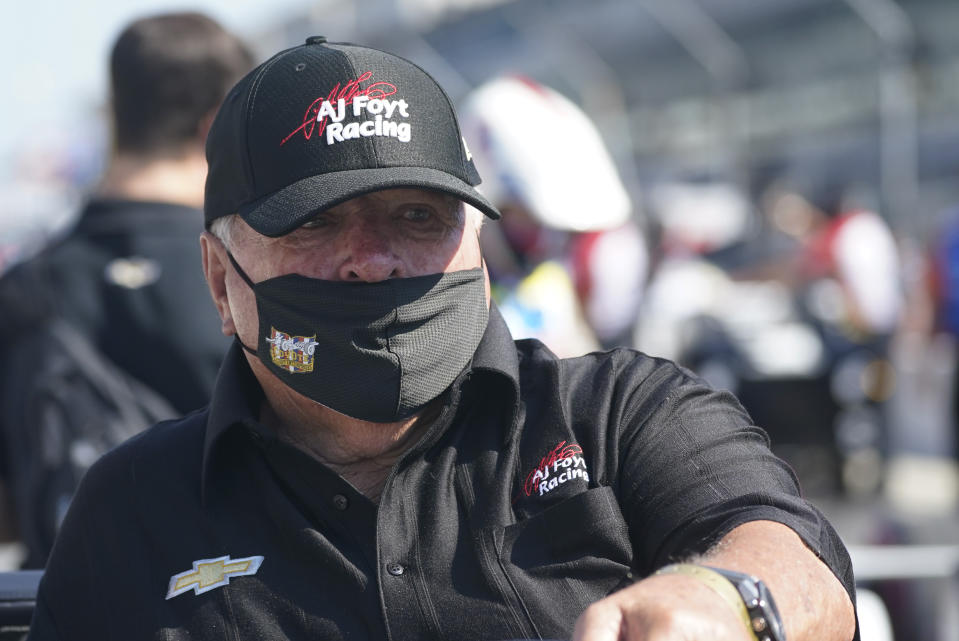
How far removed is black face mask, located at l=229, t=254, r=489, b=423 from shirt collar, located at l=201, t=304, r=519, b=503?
5 cm

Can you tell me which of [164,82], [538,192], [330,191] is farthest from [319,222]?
[538,192]

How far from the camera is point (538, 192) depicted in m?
4.40

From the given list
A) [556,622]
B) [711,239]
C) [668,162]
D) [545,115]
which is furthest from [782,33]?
[556,622]

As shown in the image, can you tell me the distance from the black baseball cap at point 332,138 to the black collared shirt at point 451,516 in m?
0.33

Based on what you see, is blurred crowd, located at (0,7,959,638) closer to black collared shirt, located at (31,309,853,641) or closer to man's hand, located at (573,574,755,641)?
black collared shirt, located at (31,309,853,641)

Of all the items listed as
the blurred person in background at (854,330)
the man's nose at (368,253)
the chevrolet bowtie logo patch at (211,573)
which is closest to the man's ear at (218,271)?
the man's nose at (368,253)

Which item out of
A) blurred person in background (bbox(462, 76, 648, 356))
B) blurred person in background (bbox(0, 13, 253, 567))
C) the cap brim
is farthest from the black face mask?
blurred person in background (bbox(462, 76, 648, 356))

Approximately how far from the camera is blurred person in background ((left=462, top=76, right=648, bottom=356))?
14.1 ft

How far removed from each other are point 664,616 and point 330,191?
859 millimetres

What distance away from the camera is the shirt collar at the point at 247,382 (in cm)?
204

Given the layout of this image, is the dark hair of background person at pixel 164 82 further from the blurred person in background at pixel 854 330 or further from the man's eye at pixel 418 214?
the blurred person in background at pixel 854 330

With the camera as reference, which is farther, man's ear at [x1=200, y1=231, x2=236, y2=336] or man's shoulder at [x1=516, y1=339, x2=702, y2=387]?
man's ear at [x1=200, y1=231, x2=236, y2=336]

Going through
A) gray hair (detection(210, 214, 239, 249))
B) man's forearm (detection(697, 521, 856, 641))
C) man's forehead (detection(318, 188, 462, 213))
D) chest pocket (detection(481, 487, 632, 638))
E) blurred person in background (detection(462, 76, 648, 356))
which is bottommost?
blurred person in background (detection(462, 76, 648, 356))

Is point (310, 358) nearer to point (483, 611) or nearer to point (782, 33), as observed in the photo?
point (483, 611)
